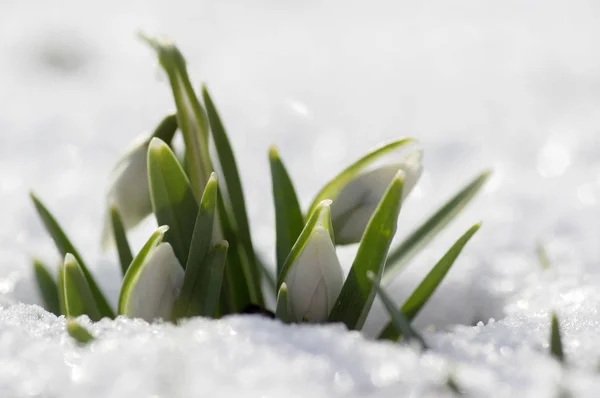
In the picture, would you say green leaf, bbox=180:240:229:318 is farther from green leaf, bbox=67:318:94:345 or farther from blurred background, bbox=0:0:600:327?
blurred background, bbox=0:0:600:327

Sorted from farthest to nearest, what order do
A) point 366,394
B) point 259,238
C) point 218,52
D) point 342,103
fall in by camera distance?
point 218,52
point 342,103
point 259,238
point 366,394

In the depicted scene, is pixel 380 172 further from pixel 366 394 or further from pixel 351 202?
pixel 366 394

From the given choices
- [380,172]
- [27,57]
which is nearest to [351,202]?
[380,172]

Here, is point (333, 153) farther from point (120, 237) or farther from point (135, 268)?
point (135, 268)

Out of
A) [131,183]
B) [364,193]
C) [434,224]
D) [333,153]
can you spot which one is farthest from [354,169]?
[333,153]

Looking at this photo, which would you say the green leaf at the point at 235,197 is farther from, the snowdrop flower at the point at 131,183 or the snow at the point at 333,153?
the snow at the point at 333,153

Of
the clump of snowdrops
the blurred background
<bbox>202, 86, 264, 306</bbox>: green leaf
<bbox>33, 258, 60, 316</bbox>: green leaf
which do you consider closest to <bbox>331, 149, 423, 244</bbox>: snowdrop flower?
the clump of snowdrops
